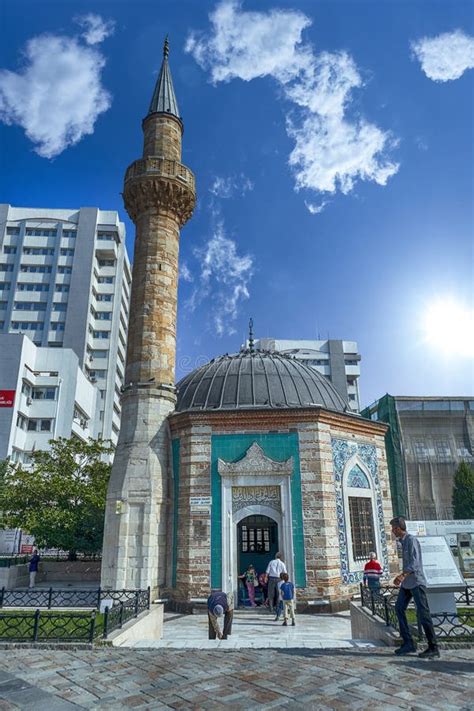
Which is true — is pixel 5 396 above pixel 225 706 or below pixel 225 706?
above

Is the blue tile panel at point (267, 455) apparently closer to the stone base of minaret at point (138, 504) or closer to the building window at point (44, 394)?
the stone base of minaret at point (138, 504)

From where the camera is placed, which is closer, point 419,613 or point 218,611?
point 419,613

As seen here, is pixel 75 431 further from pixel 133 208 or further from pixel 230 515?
A: pixel 230 515

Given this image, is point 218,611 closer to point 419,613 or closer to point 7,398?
point 419,613

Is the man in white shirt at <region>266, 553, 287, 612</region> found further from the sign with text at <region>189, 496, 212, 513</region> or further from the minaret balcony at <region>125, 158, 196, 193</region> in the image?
the minaret balcony at <region>125, 158, 196, 193</region>

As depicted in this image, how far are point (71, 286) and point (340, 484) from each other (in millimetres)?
43794

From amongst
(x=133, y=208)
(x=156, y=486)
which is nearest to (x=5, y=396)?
(x=133, y=208)

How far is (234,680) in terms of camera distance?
5.58m

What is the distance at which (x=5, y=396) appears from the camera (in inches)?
1356

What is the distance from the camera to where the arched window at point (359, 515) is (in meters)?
15.0

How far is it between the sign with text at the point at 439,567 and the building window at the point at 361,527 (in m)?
6.83

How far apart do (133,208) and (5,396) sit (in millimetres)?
22054

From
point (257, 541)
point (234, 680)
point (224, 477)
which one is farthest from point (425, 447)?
point (234, 680)

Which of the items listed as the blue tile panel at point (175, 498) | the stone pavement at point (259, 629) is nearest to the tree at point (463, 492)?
the stone pavement at point (259, 629)
